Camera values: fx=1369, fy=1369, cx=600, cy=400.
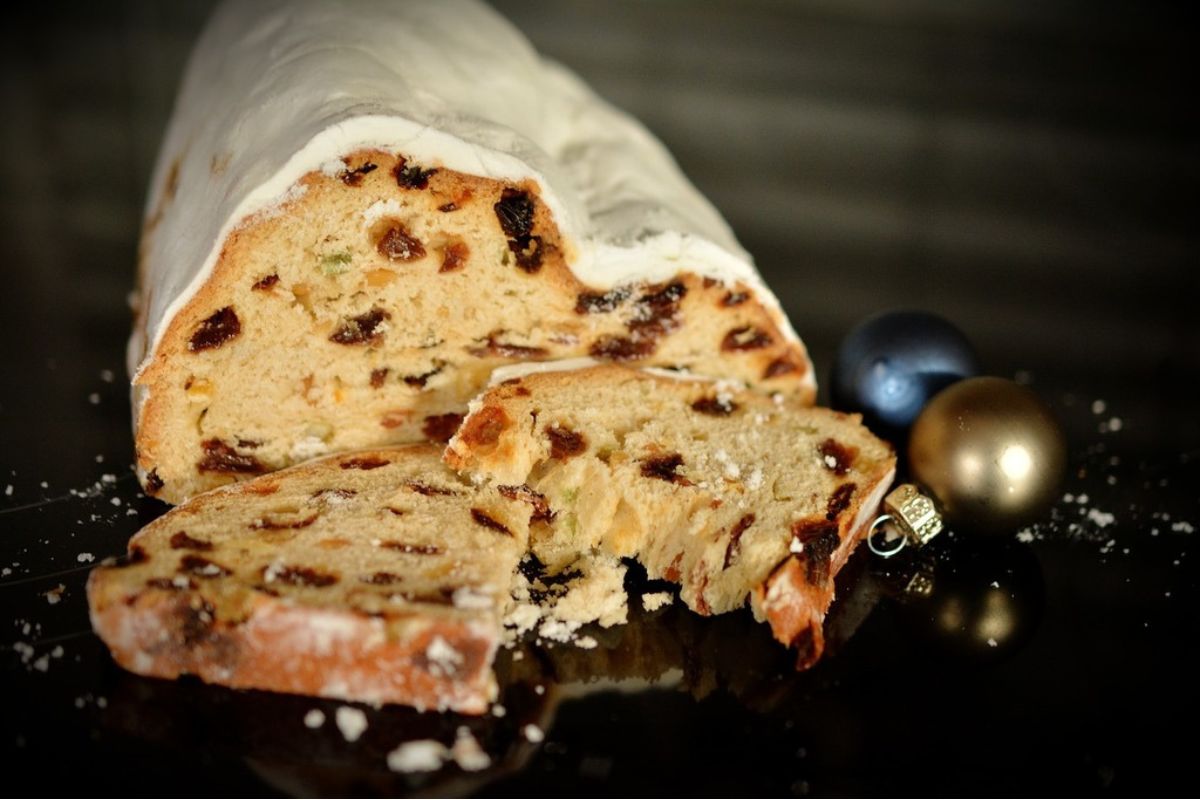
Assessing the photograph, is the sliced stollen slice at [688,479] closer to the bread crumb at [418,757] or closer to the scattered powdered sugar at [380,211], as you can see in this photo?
the scattered powdered sugar at [380,211]

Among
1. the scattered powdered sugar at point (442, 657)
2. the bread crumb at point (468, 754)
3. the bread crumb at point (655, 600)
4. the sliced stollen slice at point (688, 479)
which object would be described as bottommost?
the bread crumb at point (468, 754)

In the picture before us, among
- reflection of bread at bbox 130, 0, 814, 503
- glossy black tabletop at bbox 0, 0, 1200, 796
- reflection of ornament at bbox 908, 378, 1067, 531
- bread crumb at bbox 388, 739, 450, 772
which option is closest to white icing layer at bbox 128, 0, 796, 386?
reflection of bread at bbox 130, 0, 814, 503

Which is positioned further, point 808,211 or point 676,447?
point 808,211

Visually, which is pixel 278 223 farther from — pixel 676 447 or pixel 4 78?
pixel 4 78

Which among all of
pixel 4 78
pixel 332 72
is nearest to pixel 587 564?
pixel 332 72

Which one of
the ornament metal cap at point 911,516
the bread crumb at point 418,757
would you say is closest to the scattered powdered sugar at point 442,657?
the bread crumb at point 418,757
